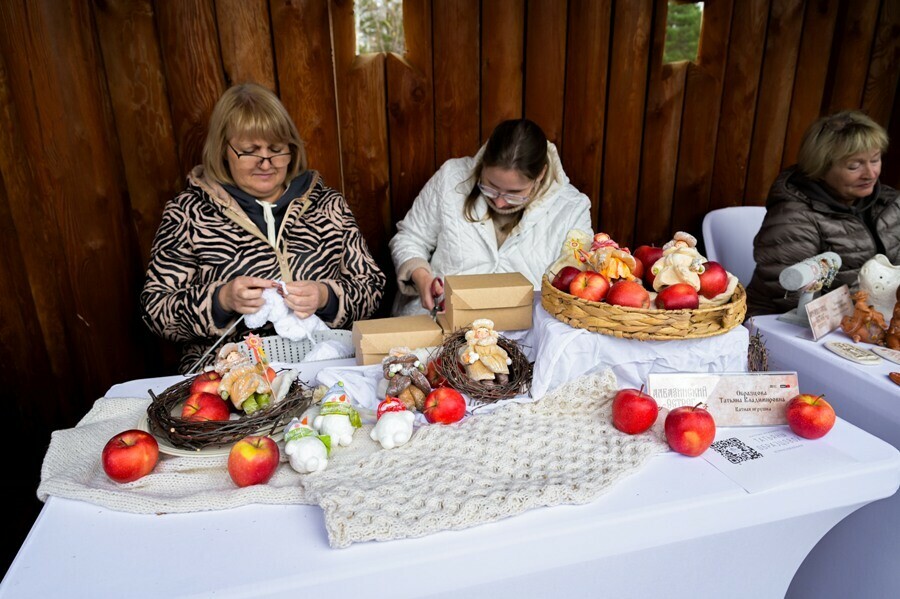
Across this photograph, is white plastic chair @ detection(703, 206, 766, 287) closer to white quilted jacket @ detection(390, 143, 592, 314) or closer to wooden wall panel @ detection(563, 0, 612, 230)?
wooden wall panel @ detection(563, 0, 612, 230)

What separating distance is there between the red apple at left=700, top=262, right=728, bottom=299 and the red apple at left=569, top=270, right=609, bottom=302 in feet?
0.65

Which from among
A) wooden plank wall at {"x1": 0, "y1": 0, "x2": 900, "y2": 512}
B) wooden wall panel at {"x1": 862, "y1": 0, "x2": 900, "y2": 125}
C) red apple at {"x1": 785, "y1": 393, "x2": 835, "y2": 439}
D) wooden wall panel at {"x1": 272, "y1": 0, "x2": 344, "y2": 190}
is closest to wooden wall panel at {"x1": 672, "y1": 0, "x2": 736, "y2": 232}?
wooden plank wall at {"x1": 0, "y1": 0, "x2": 900, "y2": 512}

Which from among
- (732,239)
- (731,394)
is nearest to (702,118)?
(732,239)

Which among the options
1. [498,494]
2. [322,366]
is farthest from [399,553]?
[322,366]

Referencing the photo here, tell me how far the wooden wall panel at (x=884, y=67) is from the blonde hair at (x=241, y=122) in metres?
2.75

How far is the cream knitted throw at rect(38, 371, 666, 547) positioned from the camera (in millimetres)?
850

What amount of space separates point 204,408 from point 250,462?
0.58ft

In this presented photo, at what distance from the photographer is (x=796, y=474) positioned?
0.96 metres

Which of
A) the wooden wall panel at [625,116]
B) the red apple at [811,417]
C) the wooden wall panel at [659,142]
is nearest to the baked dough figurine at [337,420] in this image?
the red apple at [811,417]

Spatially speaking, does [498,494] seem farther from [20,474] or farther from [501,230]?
[20,474]

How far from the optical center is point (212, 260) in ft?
5.59

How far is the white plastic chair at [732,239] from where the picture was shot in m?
2.45

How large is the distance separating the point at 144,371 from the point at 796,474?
2.11m

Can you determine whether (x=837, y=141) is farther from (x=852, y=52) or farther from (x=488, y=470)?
(x=488, y=470)
